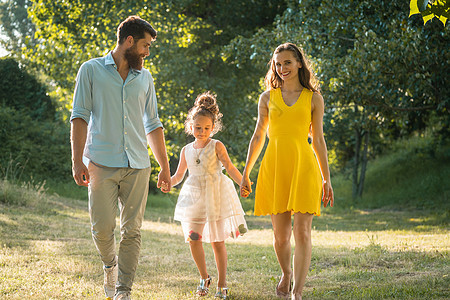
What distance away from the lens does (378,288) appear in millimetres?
5008

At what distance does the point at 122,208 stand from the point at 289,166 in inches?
54.6

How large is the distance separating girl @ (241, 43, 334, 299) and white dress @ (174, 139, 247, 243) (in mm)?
318

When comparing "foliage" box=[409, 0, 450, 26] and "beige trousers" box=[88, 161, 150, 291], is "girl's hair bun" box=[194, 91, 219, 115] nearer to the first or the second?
"beige trousers" box=[88, 161, 150, 291]

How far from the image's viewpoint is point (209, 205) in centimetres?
495

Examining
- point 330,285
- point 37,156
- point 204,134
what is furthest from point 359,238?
point 37,156

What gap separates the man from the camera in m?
4.13

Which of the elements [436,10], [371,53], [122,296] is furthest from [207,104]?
[371,53]

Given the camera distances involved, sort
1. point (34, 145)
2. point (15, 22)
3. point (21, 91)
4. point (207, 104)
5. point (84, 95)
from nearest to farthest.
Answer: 1. point (84, 95)
2. point (207, 104)
3. point (34, 145)
4. point (21, 91)
5. point (15, 22)

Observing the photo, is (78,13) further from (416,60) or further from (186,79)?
A: (416,60)

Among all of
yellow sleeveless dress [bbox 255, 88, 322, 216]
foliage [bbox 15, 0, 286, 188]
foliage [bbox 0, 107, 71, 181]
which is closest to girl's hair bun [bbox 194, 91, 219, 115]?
yellow sleeveless dress [bbox 255, 88, 322, 216]

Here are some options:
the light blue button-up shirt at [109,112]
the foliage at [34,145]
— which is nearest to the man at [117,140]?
the light blue button-up shirt at [109,112]

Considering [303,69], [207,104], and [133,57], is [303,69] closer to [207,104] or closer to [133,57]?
[207,104]

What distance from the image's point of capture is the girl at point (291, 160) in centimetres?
448

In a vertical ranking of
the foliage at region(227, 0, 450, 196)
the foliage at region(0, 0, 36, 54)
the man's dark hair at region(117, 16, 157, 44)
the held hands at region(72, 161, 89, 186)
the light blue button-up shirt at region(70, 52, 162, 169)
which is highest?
the foliage at region(0, 0, 36, 54)
